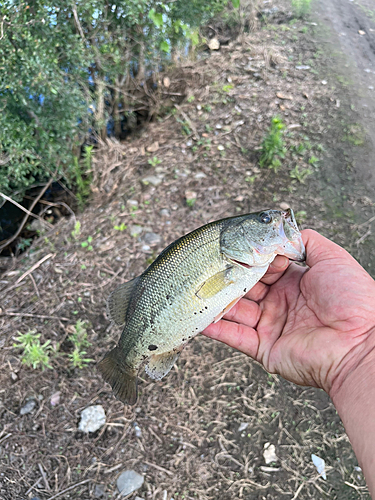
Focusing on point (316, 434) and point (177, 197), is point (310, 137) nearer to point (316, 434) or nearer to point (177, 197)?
point (177, 197)

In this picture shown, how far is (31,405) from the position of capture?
10.8 feet

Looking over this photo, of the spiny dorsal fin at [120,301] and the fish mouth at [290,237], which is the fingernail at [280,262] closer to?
the fish mouth at [290,237]

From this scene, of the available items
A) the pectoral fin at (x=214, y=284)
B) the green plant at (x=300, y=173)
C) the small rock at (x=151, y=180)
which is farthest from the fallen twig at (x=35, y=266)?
the green plant at (x=300, y=173)

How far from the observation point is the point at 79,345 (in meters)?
3.60

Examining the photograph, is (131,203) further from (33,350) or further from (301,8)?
(301,8)

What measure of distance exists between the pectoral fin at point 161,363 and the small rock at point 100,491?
122cm

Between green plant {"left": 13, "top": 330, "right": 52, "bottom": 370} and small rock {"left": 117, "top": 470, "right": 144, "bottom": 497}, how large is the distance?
1200 mm

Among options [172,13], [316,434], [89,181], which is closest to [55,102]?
[89,181]

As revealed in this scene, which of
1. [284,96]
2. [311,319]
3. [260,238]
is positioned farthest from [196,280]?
[284,96]

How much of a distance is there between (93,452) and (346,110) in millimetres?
6661

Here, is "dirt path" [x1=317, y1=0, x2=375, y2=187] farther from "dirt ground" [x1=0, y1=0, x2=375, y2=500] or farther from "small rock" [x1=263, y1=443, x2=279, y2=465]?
"small rock" [x1=263, y1=443, x2=279, y2=465]

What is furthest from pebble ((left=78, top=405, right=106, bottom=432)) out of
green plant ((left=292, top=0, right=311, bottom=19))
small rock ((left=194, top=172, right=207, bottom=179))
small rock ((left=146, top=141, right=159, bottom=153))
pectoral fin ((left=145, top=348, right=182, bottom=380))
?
green plant ((left=292, top=0, right=311, bottom=19))

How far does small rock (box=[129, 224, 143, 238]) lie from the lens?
4605mm

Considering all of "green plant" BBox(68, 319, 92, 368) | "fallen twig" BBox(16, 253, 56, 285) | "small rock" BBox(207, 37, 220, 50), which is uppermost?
"small rock" BBox(207, 37, 220, 50)
